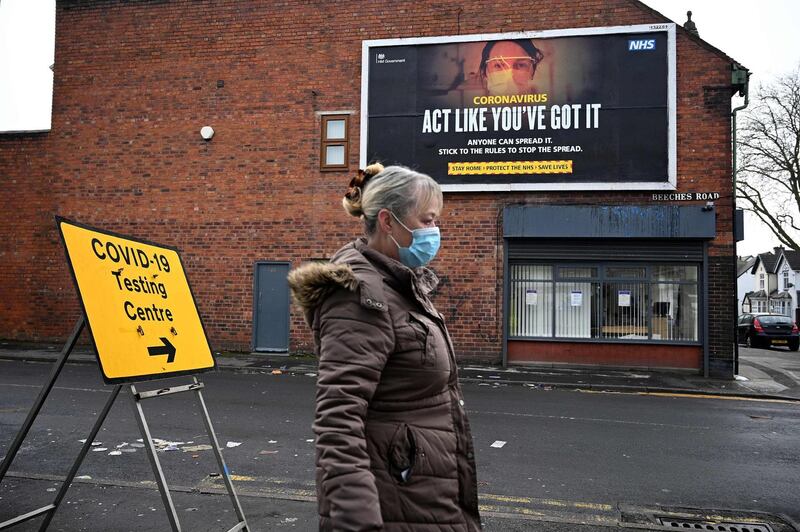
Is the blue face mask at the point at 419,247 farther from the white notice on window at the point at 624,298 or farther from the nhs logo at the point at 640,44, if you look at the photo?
the nhs logo at the point at 640,44

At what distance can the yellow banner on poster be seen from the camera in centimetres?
1406

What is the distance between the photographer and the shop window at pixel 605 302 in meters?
13.9

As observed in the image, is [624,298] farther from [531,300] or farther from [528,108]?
[528,108]

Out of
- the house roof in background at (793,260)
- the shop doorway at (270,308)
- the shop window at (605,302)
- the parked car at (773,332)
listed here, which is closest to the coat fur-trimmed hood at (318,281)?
the shop window at (605,302)

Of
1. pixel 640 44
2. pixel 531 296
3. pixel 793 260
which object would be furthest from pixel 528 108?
pixel 793 260

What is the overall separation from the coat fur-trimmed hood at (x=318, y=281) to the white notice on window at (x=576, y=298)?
1298 centimetres

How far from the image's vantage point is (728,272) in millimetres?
13406

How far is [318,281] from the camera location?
1966 mm

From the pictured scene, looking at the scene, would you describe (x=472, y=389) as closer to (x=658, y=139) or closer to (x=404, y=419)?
(x=658, y=139)

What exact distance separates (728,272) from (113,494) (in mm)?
12615

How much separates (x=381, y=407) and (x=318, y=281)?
445 mm

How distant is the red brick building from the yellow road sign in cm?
1060

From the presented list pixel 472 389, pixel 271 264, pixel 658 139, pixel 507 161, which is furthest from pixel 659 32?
pixel 271 264

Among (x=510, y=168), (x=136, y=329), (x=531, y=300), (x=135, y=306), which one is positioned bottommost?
(x=136, y=329)
